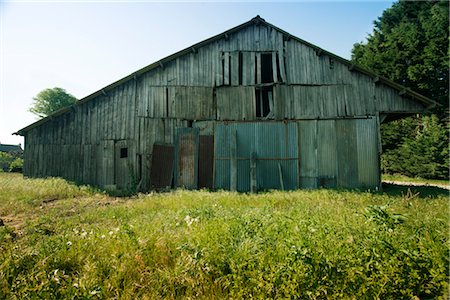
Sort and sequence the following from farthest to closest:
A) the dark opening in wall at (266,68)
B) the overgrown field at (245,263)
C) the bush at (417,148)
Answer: the bush at (417,148)
the dark opening in wall at (266,68)
the overgrown field at (245,263)

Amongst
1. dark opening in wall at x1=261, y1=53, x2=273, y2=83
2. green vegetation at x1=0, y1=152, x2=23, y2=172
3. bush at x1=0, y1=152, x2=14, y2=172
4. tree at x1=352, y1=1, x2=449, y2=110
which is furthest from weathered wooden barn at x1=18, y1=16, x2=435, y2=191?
bush at x1=0, y1=152, x2=14, y2=172

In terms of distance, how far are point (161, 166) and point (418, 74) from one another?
29.6 metres

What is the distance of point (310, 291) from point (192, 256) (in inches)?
59.7

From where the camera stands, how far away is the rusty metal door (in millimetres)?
11742

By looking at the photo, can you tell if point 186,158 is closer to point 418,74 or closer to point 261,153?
point 261,153

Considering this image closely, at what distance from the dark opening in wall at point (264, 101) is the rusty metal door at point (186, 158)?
12.0 feet

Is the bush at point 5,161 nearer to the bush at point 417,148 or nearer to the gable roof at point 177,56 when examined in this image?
the gable roof at point 177,56

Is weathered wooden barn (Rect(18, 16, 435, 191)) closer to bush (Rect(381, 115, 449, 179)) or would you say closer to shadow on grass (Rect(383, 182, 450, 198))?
shadow on grass (Rect(383, 182, 450, 198))

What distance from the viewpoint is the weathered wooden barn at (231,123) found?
1155 cm

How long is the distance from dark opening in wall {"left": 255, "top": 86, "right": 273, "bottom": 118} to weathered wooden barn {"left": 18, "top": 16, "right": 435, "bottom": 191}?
6cm

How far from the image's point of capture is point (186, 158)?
11922 millimetres

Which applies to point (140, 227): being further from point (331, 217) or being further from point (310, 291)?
point (331, 217)

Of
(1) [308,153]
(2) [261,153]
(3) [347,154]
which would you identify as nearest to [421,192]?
(3) [347,154]

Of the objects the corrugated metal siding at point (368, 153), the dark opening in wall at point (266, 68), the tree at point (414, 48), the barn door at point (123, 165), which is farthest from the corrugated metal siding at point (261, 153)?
the tree at point (414, 48)
